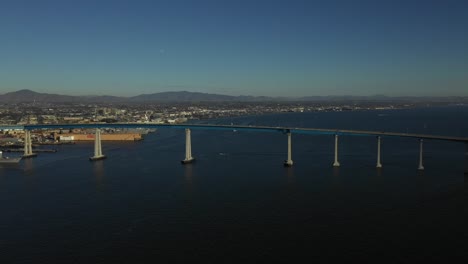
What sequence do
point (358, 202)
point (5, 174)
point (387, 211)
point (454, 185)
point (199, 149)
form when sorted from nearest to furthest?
point (387, 211) → point (358, 202) → point (454, 185) → point (5, 174) → point (199, 149)

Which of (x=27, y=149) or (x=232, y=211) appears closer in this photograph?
(x=232, y=211)

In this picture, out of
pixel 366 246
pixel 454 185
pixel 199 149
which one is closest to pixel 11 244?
pixel 366 246

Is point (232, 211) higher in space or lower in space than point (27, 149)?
lower

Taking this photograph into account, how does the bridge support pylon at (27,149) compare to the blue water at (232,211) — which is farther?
the bridge support pylon at (27,149)

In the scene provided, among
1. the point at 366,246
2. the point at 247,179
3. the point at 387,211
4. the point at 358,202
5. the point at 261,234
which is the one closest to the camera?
the point at 366,246

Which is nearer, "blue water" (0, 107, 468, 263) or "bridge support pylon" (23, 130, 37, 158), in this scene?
"blue water" (0, 107, 468, 263)

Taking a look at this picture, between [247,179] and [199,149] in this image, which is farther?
[199,149]

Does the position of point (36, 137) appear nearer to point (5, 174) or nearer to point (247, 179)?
point (5, 174)
